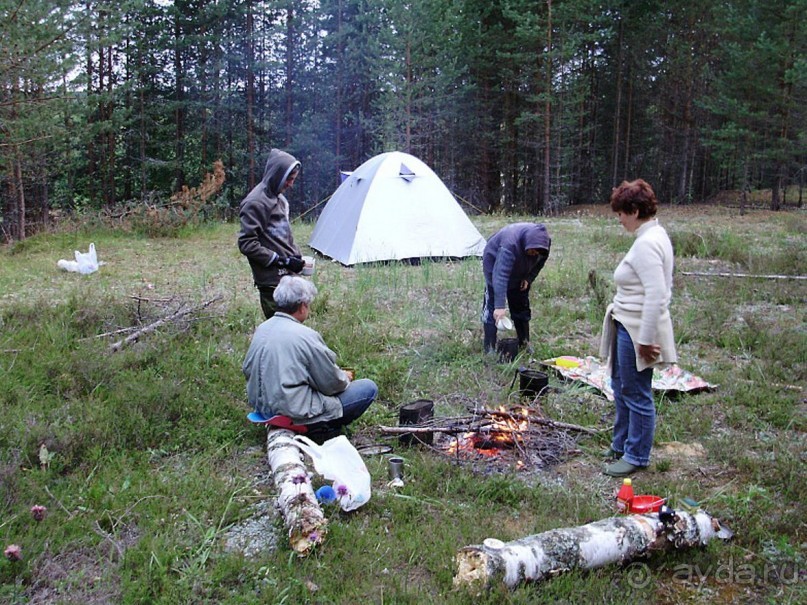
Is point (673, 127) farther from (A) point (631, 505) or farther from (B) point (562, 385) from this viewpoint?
(A) point (631, 505)

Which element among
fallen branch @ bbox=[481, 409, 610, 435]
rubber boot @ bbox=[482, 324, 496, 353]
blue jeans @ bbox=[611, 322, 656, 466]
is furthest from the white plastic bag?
rubber boot @ bbox=[482, 324, 496, 353]

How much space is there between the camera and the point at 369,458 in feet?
11.8

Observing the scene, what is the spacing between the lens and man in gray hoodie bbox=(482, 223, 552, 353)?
15.6 feet

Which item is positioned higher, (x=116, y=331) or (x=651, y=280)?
(x=651, y=280)

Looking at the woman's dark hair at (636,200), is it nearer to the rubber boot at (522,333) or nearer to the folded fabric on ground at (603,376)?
the folded fabric on ground at (603,376)

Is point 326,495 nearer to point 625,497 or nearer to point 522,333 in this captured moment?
point 625,497

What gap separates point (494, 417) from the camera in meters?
3.89

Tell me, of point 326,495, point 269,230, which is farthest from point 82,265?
point 326,495

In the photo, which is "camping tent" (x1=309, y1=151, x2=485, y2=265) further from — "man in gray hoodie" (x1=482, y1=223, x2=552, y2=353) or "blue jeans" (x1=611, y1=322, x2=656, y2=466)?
"blue jeans" (x1=611, y1=322, x2=656, y2=466)

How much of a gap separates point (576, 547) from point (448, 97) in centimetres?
1734

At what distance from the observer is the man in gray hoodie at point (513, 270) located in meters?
4.76

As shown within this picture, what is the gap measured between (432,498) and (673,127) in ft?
72.8

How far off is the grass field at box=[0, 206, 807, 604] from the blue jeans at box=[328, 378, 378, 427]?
16cm

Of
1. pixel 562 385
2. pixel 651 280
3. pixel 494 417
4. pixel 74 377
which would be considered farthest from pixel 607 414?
pixel 74 377
